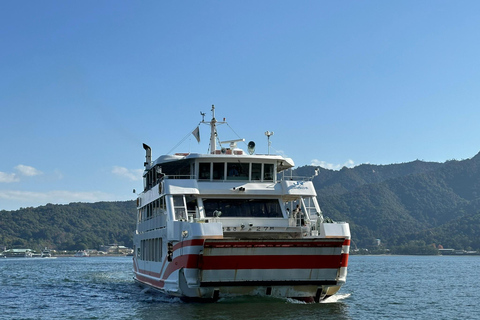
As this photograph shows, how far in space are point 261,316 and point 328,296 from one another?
405 cm

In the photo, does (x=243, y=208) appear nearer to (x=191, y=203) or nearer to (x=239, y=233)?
(x=239, y=233)

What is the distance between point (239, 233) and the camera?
25.3 meters

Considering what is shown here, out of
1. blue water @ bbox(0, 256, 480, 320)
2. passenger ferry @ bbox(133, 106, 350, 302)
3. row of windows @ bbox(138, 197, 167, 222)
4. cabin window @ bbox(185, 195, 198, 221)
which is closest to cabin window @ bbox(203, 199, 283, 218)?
passenger ferry @ bbox(133, 106, 350, 302)

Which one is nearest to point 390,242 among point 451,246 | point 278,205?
point 451,246

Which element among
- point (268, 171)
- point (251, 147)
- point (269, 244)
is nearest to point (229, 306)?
point (269, 244)

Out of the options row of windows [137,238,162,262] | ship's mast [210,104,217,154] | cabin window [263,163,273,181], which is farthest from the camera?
ship's mast [210,104,217,154]

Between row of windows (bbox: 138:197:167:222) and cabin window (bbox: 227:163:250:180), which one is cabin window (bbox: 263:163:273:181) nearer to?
cabin window (bbox: 227:163:250:180)

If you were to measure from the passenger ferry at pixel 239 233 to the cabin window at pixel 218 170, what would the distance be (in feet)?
0.14

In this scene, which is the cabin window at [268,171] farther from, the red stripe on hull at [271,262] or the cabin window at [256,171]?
the red stripe on hull at [271,262]

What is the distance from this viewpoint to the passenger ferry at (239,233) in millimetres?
22406

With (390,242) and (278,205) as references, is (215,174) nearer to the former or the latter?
(278,205)

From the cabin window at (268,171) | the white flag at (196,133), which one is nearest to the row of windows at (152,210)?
the white flag at (196,133)

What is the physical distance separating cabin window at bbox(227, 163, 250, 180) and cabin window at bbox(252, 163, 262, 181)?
0.90 feet

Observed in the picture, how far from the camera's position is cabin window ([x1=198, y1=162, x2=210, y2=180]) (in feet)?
88.7
